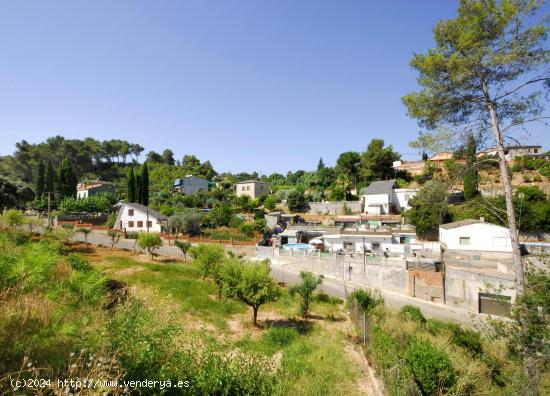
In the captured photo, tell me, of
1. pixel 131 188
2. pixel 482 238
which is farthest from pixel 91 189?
pixel 482 238

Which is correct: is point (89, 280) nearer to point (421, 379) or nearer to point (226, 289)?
point (226, 289)

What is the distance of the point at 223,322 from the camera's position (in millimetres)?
15398

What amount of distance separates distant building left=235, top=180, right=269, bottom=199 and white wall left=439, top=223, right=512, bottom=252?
136ft

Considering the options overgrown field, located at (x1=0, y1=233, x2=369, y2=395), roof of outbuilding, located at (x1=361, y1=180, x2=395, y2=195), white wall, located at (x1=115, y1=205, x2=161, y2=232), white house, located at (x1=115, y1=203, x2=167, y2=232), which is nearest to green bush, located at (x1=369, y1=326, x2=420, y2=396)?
overgrown field, located at (x1=0, y1=233, x2=369, y2=395)

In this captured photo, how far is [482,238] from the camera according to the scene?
29.9 meters

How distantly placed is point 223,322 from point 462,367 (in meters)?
11.3

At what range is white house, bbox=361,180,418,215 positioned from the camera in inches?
2004

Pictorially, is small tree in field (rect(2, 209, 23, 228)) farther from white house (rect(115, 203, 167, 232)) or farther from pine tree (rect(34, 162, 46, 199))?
pine tree (rect(34, 162, 46, 199))

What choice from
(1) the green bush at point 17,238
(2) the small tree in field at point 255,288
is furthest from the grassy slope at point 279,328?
(1) the green bush at point 17,238

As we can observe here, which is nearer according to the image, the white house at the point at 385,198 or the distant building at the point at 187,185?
the white house at the point at 385,198

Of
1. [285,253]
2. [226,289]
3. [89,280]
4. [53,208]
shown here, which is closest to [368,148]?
[285,253]

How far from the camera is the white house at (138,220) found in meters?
45.8

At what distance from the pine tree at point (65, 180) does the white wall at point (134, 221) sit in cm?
2399

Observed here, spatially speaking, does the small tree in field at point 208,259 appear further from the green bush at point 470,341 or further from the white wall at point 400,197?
the white wall at point 400,197
